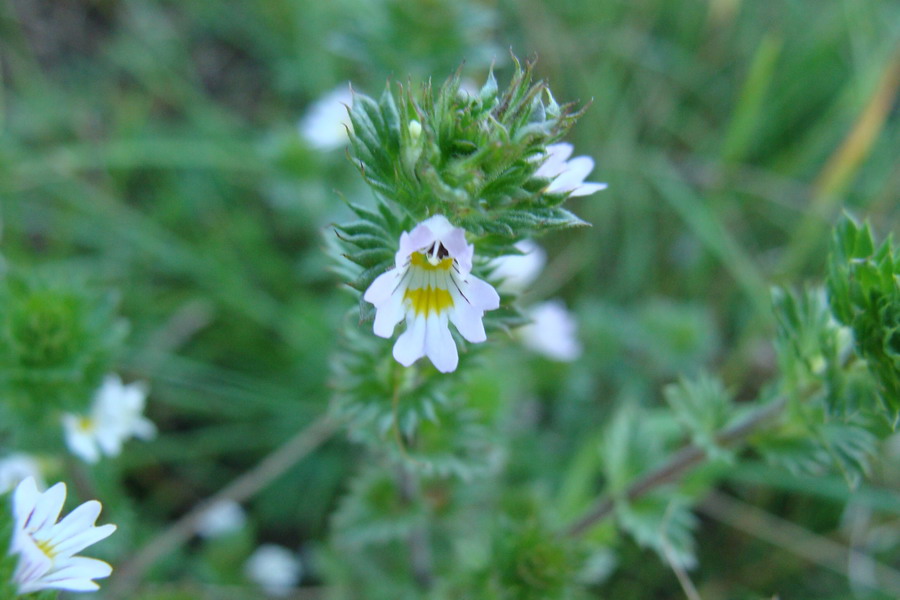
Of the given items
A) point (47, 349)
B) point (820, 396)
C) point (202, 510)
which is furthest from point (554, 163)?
point (202, 510)

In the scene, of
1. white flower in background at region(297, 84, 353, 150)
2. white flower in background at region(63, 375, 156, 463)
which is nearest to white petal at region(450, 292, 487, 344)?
white flower in background at region(63, 375, 156, 463)

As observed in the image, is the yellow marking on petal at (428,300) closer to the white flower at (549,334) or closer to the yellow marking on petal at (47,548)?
the yellow marking on petal at (47,548)

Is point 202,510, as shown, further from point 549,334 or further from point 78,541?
point 549,334

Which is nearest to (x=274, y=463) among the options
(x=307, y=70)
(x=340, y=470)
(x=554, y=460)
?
(x=340, y=470)

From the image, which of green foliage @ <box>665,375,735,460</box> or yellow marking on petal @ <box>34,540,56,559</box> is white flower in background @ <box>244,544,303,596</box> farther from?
green foliage @ <box>665,375,735,460</box>

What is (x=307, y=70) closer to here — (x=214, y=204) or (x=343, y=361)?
(x=214, y=204)

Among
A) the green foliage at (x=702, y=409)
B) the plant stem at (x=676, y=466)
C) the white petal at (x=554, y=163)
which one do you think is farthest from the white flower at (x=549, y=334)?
the white petal at (x=554, y=163)
